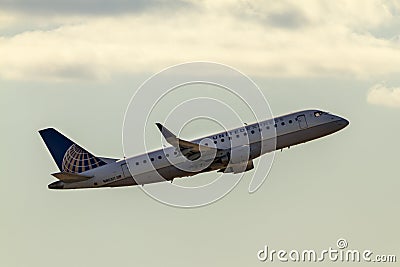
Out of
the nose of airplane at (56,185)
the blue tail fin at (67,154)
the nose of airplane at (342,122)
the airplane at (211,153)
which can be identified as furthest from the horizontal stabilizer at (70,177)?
the nose of airplane at (342,122)

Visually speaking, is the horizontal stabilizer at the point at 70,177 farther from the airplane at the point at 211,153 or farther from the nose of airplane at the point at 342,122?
the nose of airplane at the point at 342,122

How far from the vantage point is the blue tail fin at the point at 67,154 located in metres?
157

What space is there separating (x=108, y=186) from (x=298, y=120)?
25655 mm

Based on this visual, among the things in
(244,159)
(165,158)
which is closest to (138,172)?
A: (165,158)

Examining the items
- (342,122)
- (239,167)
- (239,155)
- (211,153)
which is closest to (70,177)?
(211,153)

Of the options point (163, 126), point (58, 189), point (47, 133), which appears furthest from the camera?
point (47, 133)

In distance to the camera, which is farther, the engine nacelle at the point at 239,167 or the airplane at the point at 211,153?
the engine nacelle at the point at 239,167

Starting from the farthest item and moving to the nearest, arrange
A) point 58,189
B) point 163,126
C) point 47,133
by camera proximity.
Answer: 1. point 47,133
2. point 58,189
3. point 163,126

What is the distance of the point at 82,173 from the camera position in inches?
6068

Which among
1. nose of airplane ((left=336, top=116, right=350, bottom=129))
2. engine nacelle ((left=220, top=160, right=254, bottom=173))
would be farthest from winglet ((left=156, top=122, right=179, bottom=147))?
nose of airplane ((left=336, top=116, right=350, bottom=129))

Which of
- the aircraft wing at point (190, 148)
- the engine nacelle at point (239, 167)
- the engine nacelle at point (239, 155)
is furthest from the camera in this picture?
the engine nacelle at point (239, 167)

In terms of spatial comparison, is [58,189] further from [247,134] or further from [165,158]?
[247,134]

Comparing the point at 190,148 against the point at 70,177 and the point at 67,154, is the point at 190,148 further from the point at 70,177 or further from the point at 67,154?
the point at 67,154

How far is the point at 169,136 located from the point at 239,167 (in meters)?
10.5
